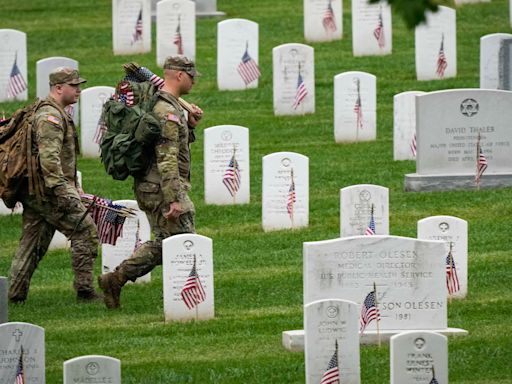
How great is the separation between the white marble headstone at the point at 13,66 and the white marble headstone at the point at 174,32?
2314 millimetres

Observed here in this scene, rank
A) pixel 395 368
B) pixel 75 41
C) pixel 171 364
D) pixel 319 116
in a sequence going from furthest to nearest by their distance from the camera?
pixel 75 41, pixel 319 116, pixel 171 364, pixel 395 368

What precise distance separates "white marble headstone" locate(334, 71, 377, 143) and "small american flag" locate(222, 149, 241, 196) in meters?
2.68

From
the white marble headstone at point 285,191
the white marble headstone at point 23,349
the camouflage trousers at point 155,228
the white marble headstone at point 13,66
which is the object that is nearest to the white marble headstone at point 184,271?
the camouflage trousers at point 155,228

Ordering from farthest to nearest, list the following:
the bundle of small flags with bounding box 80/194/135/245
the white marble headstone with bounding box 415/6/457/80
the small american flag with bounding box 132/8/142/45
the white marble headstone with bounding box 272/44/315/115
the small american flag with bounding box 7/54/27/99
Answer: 1. the small american flag with bounding box 132/8/142/45
2. the white marble headstone with bounding box 415/6/457/80
3. the small american flag with bounding box 7/54/27/99
4. the white marble headstone with bounding box 272/44/315/115
5. the bundle of small flags with bounding box 80/194/135/245

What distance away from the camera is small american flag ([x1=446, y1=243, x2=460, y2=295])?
1361cm

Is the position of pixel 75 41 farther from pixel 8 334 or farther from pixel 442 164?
pixel 8 334

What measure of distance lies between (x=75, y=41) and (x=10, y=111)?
194 inches

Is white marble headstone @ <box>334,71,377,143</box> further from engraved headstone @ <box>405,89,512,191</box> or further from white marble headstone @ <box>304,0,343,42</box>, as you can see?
white marble headstone @ <box>304,0,343,42</box>

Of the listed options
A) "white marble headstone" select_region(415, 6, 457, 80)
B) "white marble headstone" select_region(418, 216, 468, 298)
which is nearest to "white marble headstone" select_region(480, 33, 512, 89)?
"white marble headstone" select_region(415, 6, 457, 80)

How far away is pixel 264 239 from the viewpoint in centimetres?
1650

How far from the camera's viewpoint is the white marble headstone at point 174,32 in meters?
24.5

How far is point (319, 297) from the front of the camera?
39.8 ft

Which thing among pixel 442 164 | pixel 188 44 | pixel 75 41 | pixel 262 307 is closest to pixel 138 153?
pixel 262 307

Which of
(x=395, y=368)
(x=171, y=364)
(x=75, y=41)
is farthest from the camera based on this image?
(x=75, y=41)
